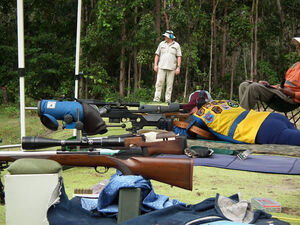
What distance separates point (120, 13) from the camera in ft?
40.0

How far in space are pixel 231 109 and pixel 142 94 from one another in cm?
750

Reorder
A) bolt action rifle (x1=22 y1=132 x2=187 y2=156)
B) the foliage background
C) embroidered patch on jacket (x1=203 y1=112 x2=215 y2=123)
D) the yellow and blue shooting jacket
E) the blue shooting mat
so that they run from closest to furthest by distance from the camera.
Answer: bolt action rifle (x1=22 y1=132 x2=187 y2=156), the blue shooting mat, the yellow and blue shooting jacket, embroidered patch on jacket (x1=203 y1=112 x2=215 y2=123), the foliage background

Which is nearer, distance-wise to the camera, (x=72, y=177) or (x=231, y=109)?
(x=72, y=177)

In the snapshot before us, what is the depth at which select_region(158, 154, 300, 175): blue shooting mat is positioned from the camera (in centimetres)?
376

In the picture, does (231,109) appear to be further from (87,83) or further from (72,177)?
(87,83)

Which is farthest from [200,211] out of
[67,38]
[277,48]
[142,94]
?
[277,48]

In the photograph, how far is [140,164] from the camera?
224cm

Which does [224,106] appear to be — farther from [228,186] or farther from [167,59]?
[167,59]

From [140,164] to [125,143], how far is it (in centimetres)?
79

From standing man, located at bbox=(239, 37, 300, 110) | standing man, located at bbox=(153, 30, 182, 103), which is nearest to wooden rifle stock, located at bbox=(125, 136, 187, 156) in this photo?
standing man, located at bbox=(239, 37, 300, 110)

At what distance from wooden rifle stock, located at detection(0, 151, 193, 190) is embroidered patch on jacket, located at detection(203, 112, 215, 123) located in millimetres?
2997

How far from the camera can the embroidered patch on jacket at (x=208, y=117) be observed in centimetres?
514

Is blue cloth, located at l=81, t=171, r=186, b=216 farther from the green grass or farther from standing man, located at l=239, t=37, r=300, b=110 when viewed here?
standing man, located at l=239, t=37, r=300, b=110

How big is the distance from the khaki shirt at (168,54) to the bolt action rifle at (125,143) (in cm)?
587
